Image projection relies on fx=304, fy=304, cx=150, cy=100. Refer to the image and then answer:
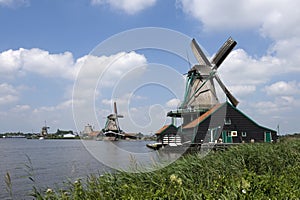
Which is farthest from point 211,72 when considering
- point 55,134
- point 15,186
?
point 55,134

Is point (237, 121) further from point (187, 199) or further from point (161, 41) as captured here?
point (187, 199)

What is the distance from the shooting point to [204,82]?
27688 mm

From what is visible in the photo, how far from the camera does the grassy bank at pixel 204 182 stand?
398 centimetres

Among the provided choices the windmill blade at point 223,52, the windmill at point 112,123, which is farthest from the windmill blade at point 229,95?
the windmill at point 112,123

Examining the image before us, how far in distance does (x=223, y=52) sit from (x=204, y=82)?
5.39 meters

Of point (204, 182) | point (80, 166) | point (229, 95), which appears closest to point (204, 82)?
point (229, 95)

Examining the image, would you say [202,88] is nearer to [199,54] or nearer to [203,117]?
[203,117]

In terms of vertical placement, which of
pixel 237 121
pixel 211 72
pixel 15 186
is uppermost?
pixel 211 72

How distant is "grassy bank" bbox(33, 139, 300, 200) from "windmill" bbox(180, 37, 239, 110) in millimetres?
18398

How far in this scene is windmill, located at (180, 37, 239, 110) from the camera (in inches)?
1085

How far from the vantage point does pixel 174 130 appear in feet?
100

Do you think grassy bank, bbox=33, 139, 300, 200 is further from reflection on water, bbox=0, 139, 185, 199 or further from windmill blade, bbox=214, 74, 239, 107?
windmill blade, bbox=214, 74, 239, 107

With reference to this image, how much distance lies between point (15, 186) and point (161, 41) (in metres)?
9.09

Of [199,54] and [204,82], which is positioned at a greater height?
[199,54]
